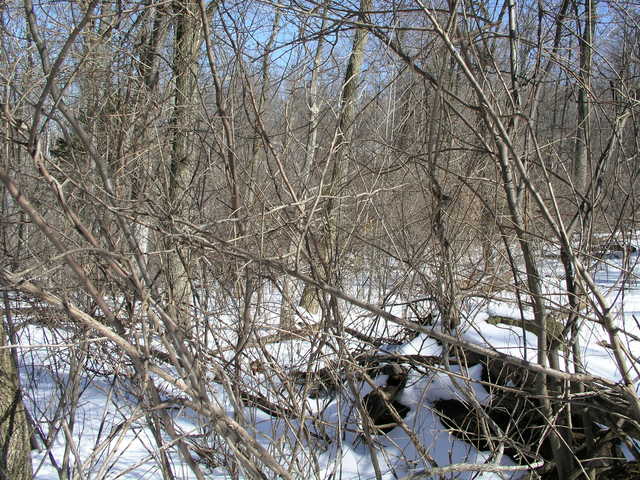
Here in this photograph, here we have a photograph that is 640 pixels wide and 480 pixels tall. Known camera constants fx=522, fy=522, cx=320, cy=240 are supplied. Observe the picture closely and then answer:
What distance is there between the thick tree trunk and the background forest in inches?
0.5

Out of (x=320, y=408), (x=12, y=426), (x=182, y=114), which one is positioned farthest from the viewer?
(x=320, y=408)

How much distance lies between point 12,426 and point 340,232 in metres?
2.12

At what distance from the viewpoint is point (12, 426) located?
288 centimetres

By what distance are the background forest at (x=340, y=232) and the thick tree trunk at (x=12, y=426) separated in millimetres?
13

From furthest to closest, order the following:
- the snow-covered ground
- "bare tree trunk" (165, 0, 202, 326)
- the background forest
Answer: "bare tree trunk" (165, 0, 202, 326) → the snow-covered ground → the background forest

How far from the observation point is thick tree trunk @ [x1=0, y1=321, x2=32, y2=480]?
2.84m

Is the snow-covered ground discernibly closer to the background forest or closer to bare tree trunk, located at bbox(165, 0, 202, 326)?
the background forest

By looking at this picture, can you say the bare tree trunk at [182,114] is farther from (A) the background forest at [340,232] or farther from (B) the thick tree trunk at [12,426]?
(B) the thick tree trunk at [12,426]

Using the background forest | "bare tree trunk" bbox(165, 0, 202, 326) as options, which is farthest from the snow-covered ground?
"bare tree trunk" bbox(165, 0, 202, 326)

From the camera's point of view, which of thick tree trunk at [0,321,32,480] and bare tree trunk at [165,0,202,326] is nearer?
thick tree trunk at [0,321,32,480]

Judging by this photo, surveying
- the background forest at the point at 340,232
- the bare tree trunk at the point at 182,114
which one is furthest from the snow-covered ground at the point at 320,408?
the bare tree trunk at the point at 182,114

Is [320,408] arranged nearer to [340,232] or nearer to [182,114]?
[340,232]

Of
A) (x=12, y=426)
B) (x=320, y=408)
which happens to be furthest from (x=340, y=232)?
(x=12, y=426)

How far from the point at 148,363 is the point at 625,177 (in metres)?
2.61
